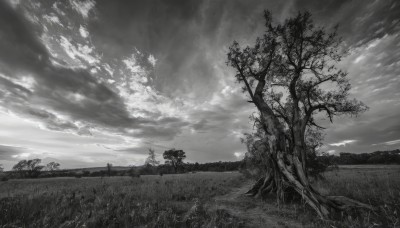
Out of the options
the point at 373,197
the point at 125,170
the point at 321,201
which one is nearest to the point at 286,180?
the point at 321,201

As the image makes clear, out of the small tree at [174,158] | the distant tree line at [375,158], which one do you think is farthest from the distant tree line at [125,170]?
the distant tree line at [375,158]

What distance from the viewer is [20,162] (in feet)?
272

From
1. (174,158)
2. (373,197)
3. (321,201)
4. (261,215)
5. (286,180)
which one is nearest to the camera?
(321,201)

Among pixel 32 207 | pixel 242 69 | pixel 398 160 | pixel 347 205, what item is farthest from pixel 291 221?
pixel 398 160

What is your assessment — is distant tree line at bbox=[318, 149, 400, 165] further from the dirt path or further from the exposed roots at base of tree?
the dirt path

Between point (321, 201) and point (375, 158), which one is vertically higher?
point (375, 158)

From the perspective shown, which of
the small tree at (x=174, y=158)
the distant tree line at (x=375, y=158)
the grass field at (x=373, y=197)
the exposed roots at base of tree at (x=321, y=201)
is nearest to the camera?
the grass field at (x=373, y=197)

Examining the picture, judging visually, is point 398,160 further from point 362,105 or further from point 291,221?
point 291,221

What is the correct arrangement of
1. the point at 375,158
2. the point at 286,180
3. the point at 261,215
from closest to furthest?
the point at 261,215 < the point at 286,180 < the point at 375,158

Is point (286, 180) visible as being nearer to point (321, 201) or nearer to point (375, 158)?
point (321, 201)

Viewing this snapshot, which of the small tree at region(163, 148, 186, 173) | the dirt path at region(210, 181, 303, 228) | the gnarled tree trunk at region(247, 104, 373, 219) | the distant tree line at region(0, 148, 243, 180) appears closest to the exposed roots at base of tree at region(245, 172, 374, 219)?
the gnarled tree trunk at region(247, 104, 373, 219)

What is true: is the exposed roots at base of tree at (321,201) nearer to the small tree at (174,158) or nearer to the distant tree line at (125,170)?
the distant tree line at (125,170)

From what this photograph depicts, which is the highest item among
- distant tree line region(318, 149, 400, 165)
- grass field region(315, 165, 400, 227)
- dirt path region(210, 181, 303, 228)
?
distant tree line region(318, 149, 400, 165)

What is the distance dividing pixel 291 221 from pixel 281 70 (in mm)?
12556
